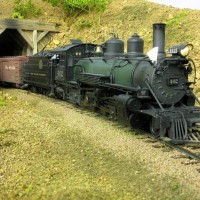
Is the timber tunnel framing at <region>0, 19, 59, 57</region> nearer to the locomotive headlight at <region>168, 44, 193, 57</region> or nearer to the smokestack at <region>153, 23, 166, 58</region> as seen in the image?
the smokestack at <region>153, 23, 166, 58</region>

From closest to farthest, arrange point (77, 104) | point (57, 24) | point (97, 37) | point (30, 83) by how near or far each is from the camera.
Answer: point (77, 104)
point (30, 83)
point (97, 37)
point (57, 24)

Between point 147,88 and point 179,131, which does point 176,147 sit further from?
point 147,88

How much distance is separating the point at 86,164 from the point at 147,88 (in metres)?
3.37

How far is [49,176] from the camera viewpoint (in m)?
6.77

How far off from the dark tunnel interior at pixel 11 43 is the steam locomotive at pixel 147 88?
1562 cm

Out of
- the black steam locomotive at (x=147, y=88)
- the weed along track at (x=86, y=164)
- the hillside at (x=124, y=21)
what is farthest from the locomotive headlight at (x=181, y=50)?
the hillside at (x=124, y=21)

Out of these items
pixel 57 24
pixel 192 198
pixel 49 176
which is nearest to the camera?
pixel 192 198

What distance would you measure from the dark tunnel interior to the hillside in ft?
6.21

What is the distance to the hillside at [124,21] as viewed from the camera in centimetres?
2103


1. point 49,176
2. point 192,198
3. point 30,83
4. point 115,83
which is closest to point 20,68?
point 30,83

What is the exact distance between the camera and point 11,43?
32.8m

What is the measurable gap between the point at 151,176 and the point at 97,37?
19.2m

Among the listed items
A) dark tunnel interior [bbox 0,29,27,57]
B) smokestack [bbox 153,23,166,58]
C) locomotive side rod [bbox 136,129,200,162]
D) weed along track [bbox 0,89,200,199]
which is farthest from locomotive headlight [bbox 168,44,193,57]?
dark tunnel interior [bbox 0,29,27,57]

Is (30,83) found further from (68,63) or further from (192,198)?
(192,198)
